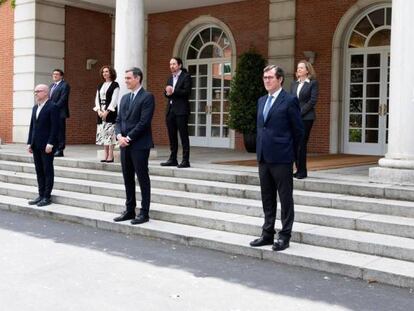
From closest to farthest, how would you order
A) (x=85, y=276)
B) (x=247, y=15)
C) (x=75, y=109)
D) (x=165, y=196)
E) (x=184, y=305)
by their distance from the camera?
1. (x=184, y=305)
2. (x=85, y=276)
3. (x=165, y=196)
4. (x=247, y=15)
5. (x=75, y=109)

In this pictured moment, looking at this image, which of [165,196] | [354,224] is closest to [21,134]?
[165,196]

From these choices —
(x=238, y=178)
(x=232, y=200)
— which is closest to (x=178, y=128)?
(x=238, y=178)

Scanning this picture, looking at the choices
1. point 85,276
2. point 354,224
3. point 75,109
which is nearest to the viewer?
point 85,276

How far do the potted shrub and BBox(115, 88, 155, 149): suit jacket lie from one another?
263 inches

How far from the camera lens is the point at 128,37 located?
1122 cm

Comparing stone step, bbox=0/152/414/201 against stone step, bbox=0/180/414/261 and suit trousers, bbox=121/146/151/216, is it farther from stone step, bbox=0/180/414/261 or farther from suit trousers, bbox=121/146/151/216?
suit trousers, bbox=121/146/151/216

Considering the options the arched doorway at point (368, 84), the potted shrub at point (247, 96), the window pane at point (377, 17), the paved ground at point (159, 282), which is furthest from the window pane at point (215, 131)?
the paved ground at point (159, 282)

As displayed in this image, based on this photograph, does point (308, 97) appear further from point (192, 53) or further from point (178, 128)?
point (192, 53)

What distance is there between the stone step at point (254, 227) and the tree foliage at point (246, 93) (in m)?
5.50

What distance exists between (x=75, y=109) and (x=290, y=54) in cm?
646

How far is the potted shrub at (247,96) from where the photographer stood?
1370 centimetres

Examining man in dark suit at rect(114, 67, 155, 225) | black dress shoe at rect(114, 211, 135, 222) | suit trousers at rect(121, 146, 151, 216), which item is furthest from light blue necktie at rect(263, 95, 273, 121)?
black dress shoe at rect(114, 211, 135, 222)

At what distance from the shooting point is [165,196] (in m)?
8.34

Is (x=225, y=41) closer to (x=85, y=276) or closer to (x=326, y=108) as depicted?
(x=326, y=108)
